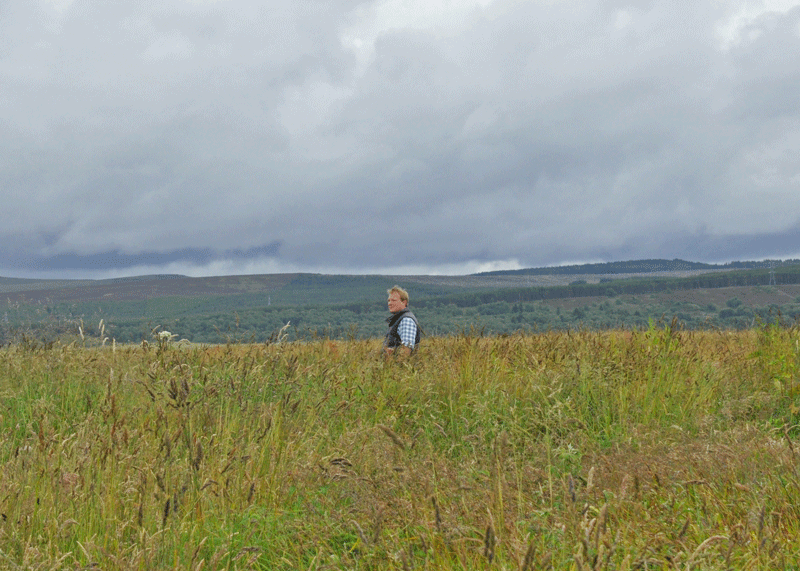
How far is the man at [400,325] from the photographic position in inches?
352


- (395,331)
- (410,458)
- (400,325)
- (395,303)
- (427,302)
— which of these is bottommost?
(427,302)

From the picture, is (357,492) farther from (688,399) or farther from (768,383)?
(768,383)

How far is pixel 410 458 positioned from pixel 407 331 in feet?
16.4

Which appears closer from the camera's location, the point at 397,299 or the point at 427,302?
the point at 397,299

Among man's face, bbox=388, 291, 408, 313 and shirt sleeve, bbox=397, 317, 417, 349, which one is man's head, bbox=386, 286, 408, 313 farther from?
shirt sleeve, bbox=397, 317, 417, 349

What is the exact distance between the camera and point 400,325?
9156 millimetres

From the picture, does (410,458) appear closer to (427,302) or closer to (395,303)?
(395,303)

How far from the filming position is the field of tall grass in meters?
2.54

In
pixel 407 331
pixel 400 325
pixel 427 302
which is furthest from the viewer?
pixel 427 302

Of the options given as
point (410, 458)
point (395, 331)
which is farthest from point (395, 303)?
point (410, 458)

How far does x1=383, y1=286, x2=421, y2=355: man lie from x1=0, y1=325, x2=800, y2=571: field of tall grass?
58 centimetres

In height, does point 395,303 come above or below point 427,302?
above

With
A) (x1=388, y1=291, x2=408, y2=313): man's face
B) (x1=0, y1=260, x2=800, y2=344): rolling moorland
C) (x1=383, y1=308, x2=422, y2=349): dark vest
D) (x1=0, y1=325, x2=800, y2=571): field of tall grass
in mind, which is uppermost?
(x1=388, y1=291, x2=408, y2=313): man's face

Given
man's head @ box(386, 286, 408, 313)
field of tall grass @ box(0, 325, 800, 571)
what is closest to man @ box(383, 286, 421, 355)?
man's head @ box(386, 286, 408, 313)
